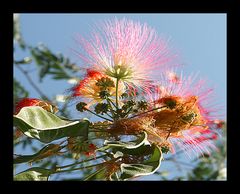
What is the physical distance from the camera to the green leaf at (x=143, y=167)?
66.4 inches

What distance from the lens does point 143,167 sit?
173 centimetres

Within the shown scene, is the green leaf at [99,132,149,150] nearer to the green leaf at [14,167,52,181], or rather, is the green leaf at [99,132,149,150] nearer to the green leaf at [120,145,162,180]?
the green leaf at [120,145,162,180]

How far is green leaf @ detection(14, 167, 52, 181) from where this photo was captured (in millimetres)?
1741

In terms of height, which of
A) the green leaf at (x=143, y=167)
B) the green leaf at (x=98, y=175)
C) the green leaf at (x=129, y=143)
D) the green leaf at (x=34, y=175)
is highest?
the green leaf at (x=129, y=143)

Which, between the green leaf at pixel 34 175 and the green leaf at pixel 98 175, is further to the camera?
the green leaf at pixel 98 175

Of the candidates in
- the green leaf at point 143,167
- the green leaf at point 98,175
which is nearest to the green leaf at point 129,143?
→ the green leaf at point 143,167

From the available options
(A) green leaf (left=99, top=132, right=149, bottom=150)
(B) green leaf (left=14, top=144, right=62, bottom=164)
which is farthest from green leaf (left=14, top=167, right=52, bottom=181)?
(A) green leaf (left=99, top=132, right=149, bottom=150)

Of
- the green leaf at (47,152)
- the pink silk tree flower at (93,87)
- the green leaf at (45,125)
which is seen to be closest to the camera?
the green leaf at (45,125)

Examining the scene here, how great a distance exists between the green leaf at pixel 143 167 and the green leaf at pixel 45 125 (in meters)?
0.17

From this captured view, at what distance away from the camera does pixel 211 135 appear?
6.94 ft

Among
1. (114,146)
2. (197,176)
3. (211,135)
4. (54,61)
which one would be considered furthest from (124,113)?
(54,61)

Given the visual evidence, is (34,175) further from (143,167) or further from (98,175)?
(143,167)

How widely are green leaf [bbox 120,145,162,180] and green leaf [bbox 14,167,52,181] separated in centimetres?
28

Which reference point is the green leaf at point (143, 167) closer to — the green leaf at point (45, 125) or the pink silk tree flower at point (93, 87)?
the green leaf at point (45, 125)
